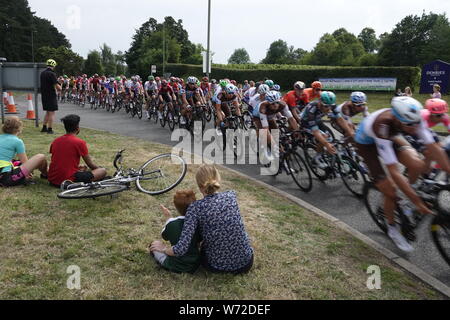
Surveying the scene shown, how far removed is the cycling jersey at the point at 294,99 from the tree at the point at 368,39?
123m

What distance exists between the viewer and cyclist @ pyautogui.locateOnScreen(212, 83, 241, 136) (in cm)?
1004

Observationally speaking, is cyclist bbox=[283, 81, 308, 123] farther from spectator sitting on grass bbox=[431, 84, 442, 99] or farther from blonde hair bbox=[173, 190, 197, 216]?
spectator sitting on grass bbox=[431, 84, 442, 99]

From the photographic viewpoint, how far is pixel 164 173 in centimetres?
622

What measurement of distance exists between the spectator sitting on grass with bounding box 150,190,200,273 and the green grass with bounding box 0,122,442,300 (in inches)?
3.6

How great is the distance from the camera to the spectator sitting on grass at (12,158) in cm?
568

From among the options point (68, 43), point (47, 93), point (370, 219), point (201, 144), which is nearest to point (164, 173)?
point (370, 219)

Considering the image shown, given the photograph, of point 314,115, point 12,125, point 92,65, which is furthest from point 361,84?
point 92,65

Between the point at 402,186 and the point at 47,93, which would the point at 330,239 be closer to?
the point at 402,186

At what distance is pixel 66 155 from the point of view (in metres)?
5.49

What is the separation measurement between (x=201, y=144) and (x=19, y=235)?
7.39 m

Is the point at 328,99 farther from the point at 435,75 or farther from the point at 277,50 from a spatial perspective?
the point at 277,50

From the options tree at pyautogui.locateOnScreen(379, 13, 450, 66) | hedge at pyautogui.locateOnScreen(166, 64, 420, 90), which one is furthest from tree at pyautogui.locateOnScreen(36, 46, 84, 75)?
tree at pyautogui.locateOnScreen(379, 13, 450, 66)

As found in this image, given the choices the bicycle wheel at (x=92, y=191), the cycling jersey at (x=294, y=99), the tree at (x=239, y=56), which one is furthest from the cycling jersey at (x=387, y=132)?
the tree at (x=239, y=56)

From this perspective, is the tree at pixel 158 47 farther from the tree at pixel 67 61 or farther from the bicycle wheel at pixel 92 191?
the bicycle wheel at pixel 92 191
